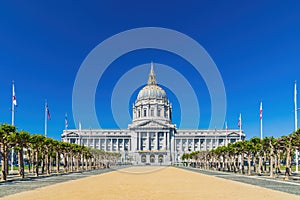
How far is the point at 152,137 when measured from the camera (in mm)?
179250

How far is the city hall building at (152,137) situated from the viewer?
176 metres

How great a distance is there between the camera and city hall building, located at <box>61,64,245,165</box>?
6949 inches

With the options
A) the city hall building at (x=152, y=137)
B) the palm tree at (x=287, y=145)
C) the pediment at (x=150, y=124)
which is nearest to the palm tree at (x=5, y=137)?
the palm tree at (x=287, y=145)

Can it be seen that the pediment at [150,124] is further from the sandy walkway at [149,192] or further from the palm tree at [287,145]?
the sandy walkway at [149,192]

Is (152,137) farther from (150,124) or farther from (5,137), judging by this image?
(5,137)

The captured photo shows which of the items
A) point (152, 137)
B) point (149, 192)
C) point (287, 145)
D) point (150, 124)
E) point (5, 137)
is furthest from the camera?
point (150, 124)

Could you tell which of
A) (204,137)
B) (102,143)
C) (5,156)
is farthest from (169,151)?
(5,156)

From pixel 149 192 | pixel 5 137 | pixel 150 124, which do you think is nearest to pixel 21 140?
pixel 5 137

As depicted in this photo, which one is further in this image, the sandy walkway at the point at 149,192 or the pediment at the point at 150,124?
the pediment at the point at 150,124

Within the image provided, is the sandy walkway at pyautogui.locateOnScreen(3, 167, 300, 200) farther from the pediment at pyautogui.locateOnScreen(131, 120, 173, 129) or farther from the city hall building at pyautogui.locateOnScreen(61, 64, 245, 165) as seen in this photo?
the pediment at pyautogui.locateOnScreen(131, 120, 173, 129)

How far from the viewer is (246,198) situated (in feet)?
75.3

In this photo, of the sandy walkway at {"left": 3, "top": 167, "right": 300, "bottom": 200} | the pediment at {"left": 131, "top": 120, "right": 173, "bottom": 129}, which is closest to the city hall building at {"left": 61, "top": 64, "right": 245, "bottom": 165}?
the pediment at {"left": 131, "top": 120, "right": 173, "bottom": 129}

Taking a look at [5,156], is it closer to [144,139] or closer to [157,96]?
[144,139]

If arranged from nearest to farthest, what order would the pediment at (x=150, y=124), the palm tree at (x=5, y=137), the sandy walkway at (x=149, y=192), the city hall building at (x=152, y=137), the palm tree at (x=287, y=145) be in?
the sandy walkway at (x=149, y=192), the palm tree at (x=5, y=137), the palm tree at (x=287, y=145), the city hall building at (x=152, y=137), the pediment at (x=150, y=124)
